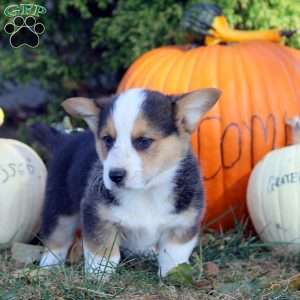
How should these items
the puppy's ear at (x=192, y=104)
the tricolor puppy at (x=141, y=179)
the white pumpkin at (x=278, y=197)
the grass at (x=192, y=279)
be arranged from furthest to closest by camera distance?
the white pumpkin at (x=278, y=197)
the puppy's ear at (x=192, y=104)
the tricolor puppy at (x=141, y=179)
the grass at (x=192, y=279)

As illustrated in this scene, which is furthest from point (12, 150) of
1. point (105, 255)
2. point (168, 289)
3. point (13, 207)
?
point (168, 289)

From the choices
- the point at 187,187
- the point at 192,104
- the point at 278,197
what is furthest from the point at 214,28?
the point at 187,187

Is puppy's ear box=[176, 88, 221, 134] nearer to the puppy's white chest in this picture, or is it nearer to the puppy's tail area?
the puppy's white chest

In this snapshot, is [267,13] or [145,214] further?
[267,13]

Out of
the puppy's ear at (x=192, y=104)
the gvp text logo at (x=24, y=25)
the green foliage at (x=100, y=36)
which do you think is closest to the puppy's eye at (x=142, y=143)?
the puppy's ear at (x=192, y=104)

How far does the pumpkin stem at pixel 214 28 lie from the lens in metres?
4.82

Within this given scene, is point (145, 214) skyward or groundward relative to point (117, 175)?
groundward

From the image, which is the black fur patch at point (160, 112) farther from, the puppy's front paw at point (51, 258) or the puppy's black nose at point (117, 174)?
the puppy's front paw at point (51, 258)

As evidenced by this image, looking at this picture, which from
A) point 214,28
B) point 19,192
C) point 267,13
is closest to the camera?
point 19,192

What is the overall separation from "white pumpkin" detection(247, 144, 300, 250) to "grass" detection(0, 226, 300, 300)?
0.31 ft

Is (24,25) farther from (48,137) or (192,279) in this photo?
(192,279)

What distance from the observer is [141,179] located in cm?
328

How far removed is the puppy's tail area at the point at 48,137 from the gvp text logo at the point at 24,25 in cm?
69

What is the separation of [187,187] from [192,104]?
401 mm
